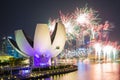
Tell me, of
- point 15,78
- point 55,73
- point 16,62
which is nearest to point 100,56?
point 16,62

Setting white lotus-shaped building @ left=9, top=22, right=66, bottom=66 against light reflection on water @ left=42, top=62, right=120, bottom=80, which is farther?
white lotus-shaped building @ left=9, top=22, right=66, bottom=66

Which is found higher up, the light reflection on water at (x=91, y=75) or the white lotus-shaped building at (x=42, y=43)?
the white lotus-shaped building at (x=42, y=43)

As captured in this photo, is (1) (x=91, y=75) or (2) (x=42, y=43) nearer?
(1) (x=91, y=75)

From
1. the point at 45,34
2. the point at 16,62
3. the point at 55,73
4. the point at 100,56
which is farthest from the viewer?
the point at 100,56

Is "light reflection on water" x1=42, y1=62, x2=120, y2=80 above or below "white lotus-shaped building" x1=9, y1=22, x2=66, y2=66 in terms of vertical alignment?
below

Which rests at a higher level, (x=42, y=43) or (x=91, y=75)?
(x=42, y=43)

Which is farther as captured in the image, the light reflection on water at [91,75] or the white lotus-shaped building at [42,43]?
the white lotus-shaped building at [42,43]

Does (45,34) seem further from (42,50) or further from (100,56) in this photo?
(100,56)

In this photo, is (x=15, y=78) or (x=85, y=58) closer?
(x=15, y=78)
